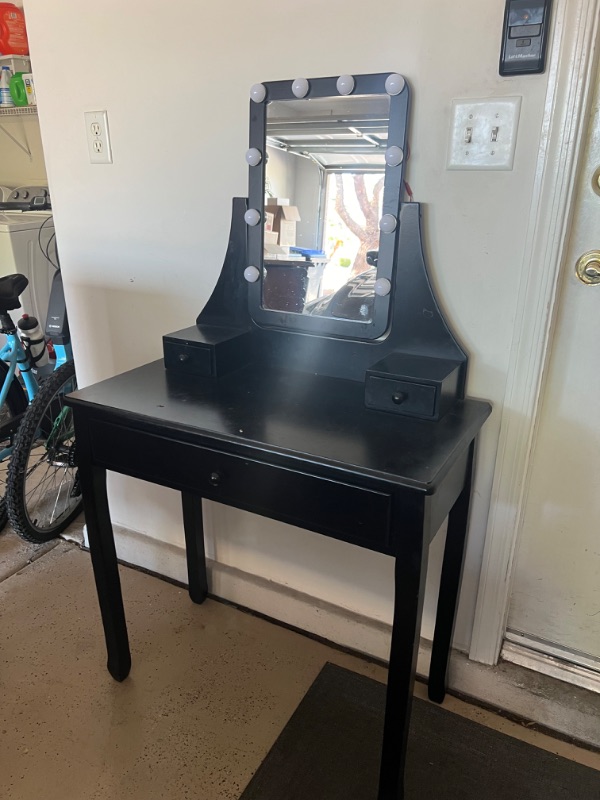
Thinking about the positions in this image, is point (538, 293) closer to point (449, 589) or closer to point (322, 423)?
point (322, 423)

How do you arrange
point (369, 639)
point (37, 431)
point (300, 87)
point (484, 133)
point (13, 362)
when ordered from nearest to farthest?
point (484, 133)
point (300, 87)
point (369, 639)
point (37, 431)
point (13, 362)

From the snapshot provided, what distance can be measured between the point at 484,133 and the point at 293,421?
629mm

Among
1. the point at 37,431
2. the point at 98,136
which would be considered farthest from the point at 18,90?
the point at 37,431

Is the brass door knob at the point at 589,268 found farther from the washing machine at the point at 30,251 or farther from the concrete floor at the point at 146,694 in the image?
the washing machine at the point at 30,251

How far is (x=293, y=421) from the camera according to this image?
1039 millimetres

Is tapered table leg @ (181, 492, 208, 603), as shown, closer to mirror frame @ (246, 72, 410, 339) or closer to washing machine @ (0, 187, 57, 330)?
mirror frame @ (246, 72, 410, 339)

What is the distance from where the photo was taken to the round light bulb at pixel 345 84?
3.61 ft

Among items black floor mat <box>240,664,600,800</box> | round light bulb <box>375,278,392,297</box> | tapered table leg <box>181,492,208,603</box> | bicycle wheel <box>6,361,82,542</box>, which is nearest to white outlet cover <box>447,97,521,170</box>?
round light bulb <box>375,278,392,297</box>

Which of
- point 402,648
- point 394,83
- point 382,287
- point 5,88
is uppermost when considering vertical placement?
point 5,88

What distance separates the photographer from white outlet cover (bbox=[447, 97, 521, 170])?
102 cm

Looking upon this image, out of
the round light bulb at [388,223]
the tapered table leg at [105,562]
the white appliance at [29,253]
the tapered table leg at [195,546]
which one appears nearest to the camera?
the round light bulb at [388,223]

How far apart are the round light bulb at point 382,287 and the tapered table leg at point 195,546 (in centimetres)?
76

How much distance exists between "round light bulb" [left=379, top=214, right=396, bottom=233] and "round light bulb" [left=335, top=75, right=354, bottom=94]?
9.8 inches

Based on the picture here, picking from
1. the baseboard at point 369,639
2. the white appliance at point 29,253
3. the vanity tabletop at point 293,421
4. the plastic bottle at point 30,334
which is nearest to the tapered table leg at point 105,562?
the vanity tabletop at point 293,421
